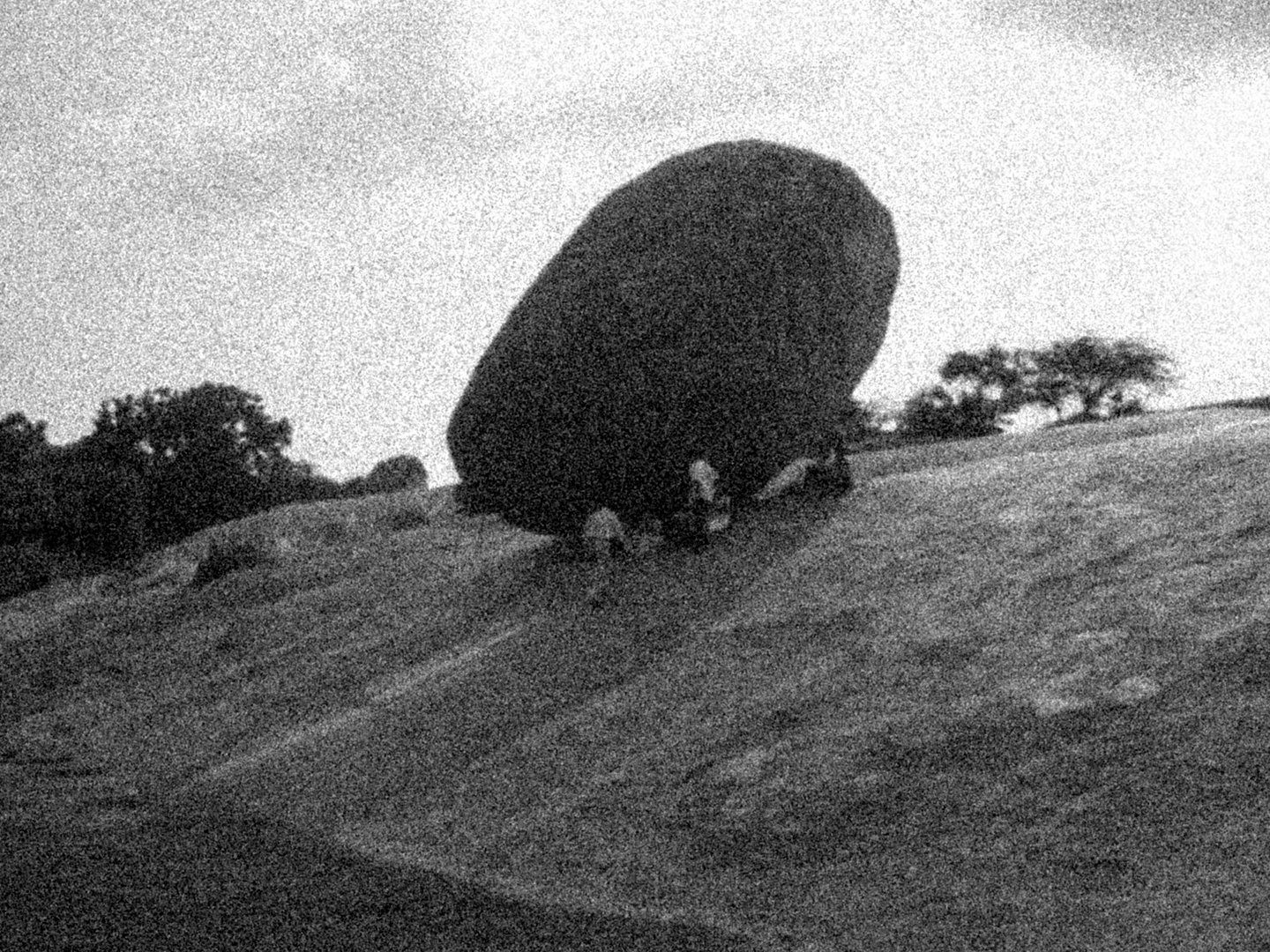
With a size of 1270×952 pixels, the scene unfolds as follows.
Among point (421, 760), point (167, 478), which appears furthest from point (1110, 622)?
point (167, 478)

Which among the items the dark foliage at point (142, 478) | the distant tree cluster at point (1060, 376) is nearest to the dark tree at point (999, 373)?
the distant tree cluster at point (1060, 376)

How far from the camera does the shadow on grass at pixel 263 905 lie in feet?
21.1

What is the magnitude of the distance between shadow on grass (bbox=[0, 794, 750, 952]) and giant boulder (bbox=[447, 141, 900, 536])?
6978mm

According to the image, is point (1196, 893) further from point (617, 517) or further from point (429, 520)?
point (429, 520)

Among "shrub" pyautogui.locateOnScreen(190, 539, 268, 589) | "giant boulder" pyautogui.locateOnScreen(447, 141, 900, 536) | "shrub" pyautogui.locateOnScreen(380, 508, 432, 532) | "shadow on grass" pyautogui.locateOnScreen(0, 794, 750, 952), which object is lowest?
"shadow on grass" pyautogui.locateOnScreen(0, 794, 750, 952)

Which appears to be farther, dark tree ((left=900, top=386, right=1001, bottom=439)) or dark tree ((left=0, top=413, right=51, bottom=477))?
dark tree ((left=0, top=413, right=51, bottom=477))

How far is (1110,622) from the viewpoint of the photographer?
891 cm

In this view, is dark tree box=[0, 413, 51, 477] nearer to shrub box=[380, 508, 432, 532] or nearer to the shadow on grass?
shrub box=[380, 508, 432, 532]

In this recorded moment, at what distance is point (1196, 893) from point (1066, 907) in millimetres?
587

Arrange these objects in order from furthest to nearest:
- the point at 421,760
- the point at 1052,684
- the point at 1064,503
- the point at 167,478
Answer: the point at 167,478
the point at 1064,503
the point at 421,760
the point at 1052,684

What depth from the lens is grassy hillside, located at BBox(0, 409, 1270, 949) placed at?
6461 millimetres

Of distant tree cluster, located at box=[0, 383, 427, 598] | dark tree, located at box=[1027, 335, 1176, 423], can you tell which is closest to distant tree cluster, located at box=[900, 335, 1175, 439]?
dark tree, located at box=[1027, 335, 1176, 423]

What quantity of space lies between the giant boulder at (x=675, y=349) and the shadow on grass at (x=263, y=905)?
698 centimetres

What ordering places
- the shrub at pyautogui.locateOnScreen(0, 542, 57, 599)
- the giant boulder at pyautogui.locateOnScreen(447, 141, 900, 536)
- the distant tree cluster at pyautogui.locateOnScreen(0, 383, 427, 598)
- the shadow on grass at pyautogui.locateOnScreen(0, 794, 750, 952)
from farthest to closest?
the distant tree cluster at pyautogui.locateOnScreen(0, 383, 427, 598), the shrub at pyautogui.locateOnScreen(0, 542, 57, 599), the giant boulder at pyautogui.locateOnScreen(447, 141, 900, 536), the shadow on grass at pyautogui.locateOnScreen(0, 794, 750, 952)
